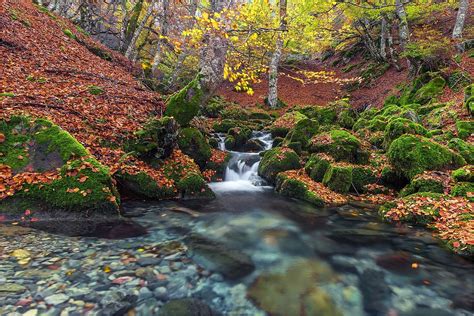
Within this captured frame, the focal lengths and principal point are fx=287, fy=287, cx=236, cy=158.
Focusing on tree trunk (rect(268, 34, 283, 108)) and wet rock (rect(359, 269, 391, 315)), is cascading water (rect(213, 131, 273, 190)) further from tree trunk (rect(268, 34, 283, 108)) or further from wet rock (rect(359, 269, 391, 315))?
tree trunk (rect(268, 34, 283, 108))

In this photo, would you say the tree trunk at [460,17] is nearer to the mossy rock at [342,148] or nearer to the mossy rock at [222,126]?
the mossy rock at [342,148]

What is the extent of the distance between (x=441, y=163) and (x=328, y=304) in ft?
22.1

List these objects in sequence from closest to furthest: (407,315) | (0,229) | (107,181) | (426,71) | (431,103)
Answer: (407,315) < (0,229) < (107,181) < (431,103) < (426,71)

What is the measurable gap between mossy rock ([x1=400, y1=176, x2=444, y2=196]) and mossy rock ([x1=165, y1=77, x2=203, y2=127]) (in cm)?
719

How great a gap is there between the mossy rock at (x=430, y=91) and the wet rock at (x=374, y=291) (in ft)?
43.5

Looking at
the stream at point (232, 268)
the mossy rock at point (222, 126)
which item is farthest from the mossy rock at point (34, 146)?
the mossy rock at point (222, 126)

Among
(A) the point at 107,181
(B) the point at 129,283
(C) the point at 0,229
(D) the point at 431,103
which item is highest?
(D) the point at 431,103

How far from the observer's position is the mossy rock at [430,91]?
1459 cm

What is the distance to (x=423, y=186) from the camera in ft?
25.4

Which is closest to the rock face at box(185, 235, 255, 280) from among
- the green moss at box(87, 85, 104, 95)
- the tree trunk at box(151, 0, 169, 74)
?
the green moss at box(87, 85, 104, 95)

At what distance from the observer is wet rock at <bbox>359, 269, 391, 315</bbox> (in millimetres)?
3823

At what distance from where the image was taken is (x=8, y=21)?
1246 cm

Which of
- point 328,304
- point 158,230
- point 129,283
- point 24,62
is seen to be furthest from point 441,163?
point 24,62

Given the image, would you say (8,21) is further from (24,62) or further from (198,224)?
(198,224)
